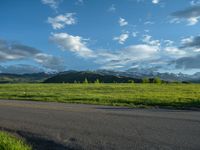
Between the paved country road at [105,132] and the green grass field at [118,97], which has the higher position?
the green grass field at [118,97]

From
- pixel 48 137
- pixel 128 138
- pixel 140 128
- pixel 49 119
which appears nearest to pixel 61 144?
pixel 48 137

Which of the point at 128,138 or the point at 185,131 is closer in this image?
the point at 128,138

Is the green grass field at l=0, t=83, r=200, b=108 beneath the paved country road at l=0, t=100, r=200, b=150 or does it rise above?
above

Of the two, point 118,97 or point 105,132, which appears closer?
point 105,132

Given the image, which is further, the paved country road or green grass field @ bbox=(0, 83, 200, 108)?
green grass field @ bbox=(0, 83, 200, 108)

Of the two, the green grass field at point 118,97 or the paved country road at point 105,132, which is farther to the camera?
the green grass field at point 118,97

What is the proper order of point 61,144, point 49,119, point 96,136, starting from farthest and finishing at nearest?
point 49,119
point 96,136
point 61,144

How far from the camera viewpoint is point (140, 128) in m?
10.1

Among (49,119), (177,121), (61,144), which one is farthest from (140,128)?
(49,119)

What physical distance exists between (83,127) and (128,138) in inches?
92.0

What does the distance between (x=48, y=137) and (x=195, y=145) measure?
414cm

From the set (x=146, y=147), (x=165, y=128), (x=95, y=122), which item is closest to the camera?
(x=146, y=147)

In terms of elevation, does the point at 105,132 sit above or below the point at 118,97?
below

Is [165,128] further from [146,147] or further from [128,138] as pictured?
[146,147]
